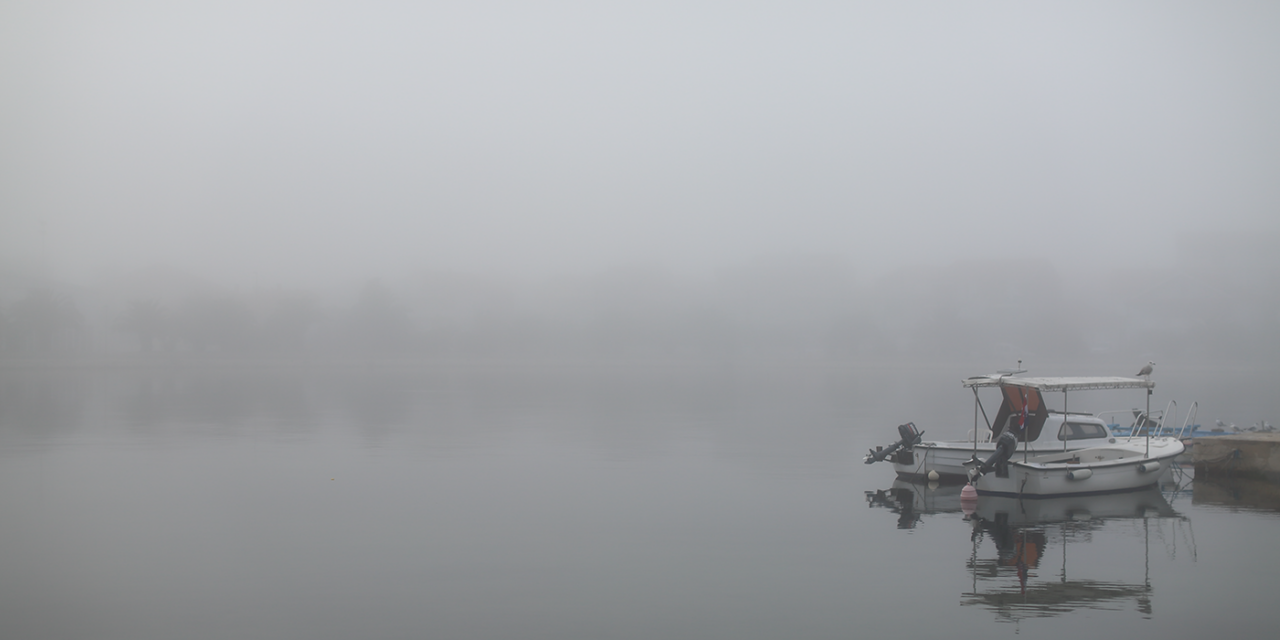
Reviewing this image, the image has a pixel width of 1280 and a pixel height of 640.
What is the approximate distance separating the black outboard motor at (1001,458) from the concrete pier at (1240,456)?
35.3ft

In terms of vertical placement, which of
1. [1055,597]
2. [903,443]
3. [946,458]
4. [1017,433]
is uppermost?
[1017,433]

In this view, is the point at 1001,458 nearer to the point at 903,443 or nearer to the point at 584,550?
the point at 903,443

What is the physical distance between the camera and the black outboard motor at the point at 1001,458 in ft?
93.2

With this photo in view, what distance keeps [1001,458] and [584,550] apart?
13763mm

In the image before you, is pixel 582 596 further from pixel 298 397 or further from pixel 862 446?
pixel 298 397

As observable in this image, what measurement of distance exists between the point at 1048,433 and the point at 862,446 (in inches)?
682

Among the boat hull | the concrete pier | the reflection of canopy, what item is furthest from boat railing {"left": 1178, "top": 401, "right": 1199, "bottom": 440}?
the reflection of canopy

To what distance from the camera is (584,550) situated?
72.9ft

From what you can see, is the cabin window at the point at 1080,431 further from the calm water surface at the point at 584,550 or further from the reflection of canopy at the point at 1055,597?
the reflection of canopy at the point at 1055,597

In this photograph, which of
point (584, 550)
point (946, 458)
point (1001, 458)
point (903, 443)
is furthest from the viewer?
point (903, 443)

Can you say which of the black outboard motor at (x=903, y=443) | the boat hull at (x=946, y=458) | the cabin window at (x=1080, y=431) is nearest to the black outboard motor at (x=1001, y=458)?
the boat hull at (x=946, y=458)

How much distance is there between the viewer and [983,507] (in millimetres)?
28047

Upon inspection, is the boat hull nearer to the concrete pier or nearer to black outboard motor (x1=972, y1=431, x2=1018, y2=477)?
black outboard motor (x1=972, y1=431, x2=1018, y2=477)

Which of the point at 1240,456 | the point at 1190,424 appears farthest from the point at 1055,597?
the point at 1190,424
